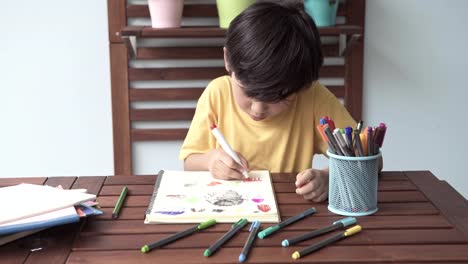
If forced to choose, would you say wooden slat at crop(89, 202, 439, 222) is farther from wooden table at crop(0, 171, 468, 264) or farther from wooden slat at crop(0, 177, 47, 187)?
wooden slat at crop(0, 177, 47, 187)

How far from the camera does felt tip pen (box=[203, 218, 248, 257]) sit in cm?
93

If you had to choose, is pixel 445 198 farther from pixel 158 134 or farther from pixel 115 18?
pixel 115 18

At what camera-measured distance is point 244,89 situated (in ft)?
4.36

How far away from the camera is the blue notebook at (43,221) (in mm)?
961

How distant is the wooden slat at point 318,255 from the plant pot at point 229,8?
1.30 metres

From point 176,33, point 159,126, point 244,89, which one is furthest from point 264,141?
point 159,126

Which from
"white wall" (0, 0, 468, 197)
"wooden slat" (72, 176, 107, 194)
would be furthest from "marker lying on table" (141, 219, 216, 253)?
"white wall" (0, 0, 468, 197)

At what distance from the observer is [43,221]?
3.25ft

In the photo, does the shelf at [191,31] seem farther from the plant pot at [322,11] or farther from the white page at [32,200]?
the white page at [32,200]

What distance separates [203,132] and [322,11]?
2.71 ft

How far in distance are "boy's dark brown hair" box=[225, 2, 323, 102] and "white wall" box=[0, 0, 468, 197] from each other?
1135 millimetres

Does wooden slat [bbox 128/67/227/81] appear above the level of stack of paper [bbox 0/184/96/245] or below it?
above

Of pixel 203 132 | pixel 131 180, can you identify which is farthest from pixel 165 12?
pixel 131 180

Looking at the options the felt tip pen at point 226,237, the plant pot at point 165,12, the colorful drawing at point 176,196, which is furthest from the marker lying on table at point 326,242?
the plant pot at point 165,12
